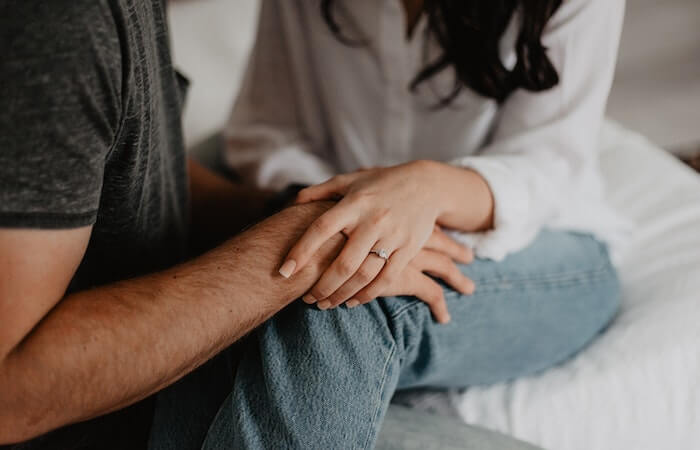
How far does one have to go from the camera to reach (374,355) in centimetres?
58

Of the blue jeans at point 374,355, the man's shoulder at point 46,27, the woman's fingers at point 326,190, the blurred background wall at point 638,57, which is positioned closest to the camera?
the man's shoulder at point 46,27

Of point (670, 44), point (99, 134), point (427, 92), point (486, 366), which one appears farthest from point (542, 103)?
point (670, 44)

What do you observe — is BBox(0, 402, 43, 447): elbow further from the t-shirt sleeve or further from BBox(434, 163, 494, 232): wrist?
BBox(434, 163, 494, 232): wrist

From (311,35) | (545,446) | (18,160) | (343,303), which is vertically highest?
(18,160)

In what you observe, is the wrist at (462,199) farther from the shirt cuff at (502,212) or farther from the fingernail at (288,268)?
the fingernail at (288,268)

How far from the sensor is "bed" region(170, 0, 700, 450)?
0.68m

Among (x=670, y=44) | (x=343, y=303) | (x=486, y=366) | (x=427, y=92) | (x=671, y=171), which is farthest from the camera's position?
(x=670, y=44)

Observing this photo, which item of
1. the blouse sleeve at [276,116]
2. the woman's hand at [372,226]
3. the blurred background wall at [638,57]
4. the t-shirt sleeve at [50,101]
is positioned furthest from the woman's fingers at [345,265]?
the blurred background wall at [638,57]

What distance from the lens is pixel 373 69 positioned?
899mm

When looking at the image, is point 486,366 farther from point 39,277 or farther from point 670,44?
point 670,44

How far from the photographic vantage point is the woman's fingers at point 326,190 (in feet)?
2.10

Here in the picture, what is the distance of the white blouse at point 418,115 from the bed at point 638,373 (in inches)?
3.7

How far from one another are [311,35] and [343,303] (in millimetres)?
499

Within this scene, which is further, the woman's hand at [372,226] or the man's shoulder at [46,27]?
the woman's hand at [372,226]
